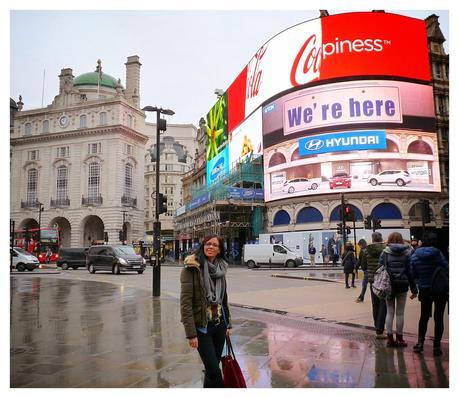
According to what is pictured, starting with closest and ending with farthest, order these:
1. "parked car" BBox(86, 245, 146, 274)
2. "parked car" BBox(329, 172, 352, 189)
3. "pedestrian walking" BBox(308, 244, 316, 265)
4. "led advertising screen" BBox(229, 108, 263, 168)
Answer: "parked car" BBox(86, 245, 146, 274), "pedestrian walking" BBox(308, 244, 316, 265), "parked car" BBox(329, 172, 352, 189), "led advertising screen" BBox(229, 108, 263, 168)

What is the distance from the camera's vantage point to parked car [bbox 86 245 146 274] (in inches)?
969

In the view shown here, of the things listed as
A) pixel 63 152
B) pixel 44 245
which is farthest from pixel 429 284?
pixel 63 152

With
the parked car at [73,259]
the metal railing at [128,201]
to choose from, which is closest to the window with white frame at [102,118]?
the metal railing at [128,201]

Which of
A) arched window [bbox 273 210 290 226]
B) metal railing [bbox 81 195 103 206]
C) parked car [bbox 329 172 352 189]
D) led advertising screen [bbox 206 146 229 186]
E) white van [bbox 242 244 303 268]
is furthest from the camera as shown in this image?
metal railing [bbox 81 195 103 206]

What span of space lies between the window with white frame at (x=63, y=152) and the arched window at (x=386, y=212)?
121ft

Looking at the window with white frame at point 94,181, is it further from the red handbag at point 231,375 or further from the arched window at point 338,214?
the red handbag at point 231,375

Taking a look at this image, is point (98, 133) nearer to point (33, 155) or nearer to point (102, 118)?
point (102, 118)

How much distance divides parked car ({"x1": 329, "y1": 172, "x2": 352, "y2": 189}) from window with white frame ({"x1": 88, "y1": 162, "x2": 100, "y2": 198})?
31.9m

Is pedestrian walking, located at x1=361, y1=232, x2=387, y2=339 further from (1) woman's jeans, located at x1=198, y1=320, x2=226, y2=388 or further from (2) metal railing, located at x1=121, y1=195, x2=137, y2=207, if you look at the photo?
(2) metal railing, located at x1=121, y1=195, x2=137, y2=207

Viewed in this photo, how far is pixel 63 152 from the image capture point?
171 ft

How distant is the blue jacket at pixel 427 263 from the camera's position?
586 centimetres

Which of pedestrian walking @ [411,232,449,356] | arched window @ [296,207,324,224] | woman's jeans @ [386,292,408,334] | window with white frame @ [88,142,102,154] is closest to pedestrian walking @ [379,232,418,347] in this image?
woman's jeans @ [386,292,408,334]

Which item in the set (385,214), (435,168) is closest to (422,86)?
(435,168)

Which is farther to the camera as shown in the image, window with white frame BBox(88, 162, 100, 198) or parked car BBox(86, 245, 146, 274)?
window with white frame BBox(88, 162, 100, 198)
